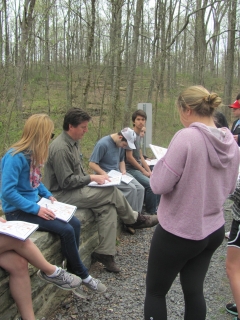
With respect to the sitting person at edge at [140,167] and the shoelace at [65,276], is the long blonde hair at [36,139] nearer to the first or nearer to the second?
the shoelace at [65,276]

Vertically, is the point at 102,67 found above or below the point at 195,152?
above

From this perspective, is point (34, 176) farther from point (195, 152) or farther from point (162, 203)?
point (195, 152)

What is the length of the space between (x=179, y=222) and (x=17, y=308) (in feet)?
4.07

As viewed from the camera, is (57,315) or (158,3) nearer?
(57,315)

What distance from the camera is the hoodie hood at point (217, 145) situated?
1.48 m

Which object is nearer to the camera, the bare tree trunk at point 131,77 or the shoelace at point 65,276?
the shoelace at point 65,276

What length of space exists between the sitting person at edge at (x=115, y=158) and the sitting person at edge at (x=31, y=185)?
4.73 ft

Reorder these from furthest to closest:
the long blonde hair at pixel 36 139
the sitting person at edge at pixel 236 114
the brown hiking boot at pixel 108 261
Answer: the sitting person at edge at pixel 236 114, the brown hiking boot at pixel 108 261, the long blonde hair at pixel 36 139

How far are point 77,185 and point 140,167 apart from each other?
5.93ft

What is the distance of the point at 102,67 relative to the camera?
719cm

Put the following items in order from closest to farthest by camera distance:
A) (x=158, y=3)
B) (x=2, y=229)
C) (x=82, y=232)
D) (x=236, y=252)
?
(x=2, y=229) → (x=236, y=252) → (x=82, y=232) → (x=158, y=3)

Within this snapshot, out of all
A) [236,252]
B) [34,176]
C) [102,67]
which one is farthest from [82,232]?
[102,67]

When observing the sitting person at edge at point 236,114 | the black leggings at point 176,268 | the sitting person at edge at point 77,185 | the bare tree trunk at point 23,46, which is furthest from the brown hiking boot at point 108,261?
the bare tree trunk at point 23,46

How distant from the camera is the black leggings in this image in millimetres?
1562
